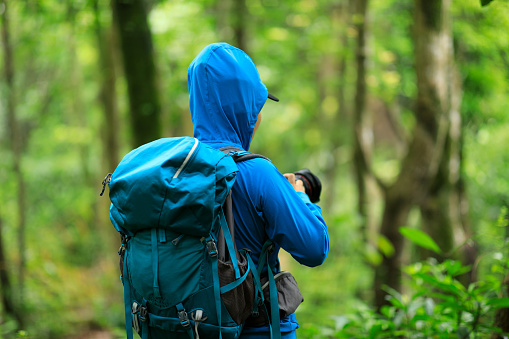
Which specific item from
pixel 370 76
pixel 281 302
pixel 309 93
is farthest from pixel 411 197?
pixel 309 93

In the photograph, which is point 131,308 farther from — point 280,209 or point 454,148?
point 454,148

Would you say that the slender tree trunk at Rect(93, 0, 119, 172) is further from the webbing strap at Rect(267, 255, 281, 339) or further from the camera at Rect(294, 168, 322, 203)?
the webbing strap at Rect(267, 255, 281, 339)

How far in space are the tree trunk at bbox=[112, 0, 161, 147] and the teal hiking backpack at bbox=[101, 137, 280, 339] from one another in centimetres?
229

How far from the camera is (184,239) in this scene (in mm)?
1683

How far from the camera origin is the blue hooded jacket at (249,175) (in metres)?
1.78

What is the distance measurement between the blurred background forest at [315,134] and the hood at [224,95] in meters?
1.43

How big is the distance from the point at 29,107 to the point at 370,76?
25.2 feet

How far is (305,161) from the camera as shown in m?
15.7

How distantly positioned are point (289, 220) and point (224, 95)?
599mm

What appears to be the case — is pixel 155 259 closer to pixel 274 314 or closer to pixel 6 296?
pixel 274 314

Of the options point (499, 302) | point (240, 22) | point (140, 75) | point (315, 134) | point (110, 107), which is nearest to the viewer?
point (499, 302)

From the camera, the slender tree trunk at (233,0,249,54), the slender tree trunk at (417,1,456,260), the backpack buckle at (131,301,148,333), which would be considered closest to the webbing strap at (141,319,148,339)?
the backpack buckle at (131,301,148,333)

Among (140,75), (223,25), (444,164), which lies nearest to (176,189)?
(140,75)

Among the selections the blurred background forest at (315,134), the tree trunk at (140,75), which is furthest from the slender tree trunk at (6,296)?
the tree trunk at (140,75)
